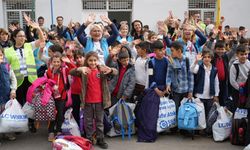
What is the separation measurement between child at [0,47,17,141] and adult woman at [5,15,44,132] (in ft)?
0.68

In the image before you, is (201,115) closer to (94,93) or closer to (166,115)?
(166,115)

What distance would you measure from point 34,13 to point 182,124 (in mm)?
11747

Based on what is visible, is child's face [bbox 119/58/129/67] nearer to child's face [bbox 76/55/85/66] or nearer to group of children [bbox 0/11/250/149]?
group of children [bbox 0/11/250/149]

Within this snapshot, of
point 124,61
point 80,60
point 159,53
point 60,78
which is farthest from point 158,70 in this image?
point 60,78

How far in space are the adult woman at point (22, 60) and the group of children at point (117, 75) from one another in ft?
0.05

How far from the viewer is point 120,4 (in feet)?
51.0

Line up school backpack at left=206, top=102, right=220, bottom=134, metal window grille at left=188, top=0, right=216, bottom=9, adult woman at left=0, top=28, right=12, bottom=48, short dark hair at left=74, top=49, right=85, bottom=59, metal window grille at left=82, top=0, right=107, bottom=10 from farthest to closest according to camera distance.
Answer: metal window grille at left=188, top=0, right=216, bottom=9, metal window grille at left=82, top=0, right=107, bottom=10, adult woman at left=0, top=28, right=12, bottom=48, short dark hair at left=74, top=49, right=85, bottom=59, school backpack at left=206, top=102, right=220, bottom=134

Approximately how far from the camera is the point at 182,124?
198 inches

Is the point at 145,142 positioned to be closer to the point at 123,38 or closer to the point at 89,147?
the point at 89,147

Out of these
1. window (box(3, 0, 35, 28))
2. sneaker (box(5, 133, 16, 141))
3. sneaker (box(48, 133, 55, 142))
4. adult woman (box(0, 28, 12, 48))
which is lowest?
sneaker (box(5, 133, 16, 141))

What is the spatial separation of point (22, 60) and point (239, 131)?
3.50 meters

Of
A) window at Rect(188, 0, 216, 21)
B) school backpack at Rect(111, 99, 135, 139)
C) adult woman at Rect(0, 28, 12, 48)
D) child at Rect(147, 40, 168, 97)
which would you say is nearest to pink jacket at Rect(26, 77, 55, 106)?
school backpack at Rect(111, 99, 135, 139)

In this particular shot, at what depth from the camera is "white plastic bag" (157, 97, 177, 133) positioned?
511 centimetres

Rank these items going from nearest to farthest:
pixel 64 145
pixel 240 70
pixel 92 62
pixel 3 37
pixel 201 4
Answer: pixel 64 145 < pixel 92 62 < pixel 240 70 < pixel 3 37 < pixel 201 4
